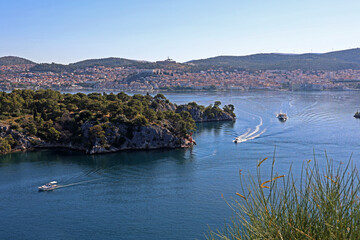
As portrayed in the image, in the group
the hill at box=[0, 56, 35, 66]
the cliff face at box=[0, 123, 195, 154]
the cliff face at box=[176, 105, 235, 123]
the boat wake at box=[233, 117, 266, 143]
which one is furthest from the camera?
the hill at box=[0, 56, 35, 66]

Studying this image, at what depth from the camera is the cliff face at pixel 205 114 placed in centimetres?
3894

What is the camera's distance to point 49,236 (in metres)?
12.7

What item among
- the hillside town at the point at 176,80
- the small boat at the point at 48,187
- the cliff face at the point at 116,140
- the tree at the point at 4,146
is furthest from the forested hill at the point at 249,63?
the small boat at the point at 48,187

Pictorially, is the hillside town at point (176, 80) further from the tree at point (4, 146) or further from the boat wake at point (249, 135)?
the tree at point (4, 146)

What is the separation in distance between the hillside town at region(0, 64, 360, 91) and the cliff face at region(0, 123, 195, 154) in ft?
209

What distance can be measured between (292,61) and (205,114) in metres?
115

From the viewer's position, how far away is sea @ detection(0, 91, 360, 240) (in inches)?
529

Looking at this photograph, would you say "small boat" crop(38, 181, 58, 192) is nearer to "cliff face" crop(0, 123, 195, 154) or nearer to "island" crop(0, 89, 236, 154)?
"island" crop(0, 89, 236, 154)

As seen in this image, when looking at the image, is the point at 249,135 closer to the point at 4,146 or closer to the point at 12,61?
the point at 4,146

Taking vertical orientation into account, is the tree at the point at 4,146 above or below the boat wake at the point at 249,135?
above

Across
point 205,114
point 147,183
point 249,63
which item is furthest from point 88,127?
point 249,63

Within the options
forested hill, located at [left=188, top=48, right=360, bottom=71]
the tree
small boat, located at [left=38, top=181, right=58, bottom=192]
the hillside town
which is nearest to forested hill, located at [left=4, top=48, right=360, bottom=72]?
forested hill, located at [left=188, top=48, right=360, bottom=71]

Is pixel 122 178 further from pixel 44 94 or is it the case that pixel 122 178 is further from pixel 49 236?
pixel 44 94

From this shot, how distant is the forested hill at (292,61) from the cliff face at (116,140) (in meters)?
106
